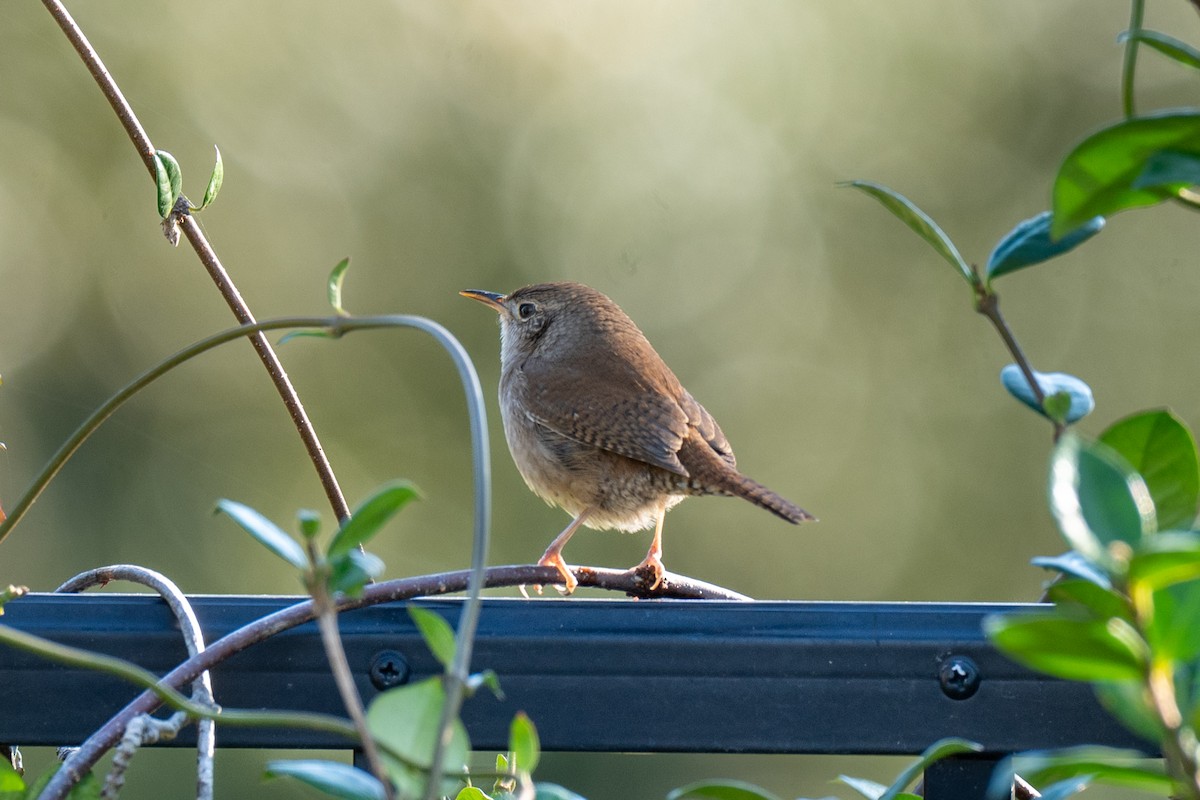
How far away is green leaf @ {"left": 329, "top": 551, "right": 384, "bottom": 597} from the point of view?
708 millimetres

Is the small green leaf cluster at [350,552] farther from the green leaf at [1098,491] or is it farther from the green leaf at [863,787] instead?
the green leaf at [863,787]

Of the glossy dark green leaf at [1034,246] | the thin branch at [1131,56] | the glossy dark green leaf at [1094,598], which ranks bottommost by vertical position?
the glossy dark green leaf at [1094,598]

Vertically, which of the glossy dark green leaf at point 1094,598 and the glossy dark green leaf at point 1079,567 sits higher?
the glossy dark green leaf at point 1079,567

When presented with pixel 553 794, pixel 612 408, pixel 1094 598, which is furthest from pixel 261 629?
pixel 612 408

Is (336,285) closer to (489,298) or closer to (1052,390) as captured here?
(1052,390)

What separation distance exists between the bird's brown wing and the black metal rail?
2118mm

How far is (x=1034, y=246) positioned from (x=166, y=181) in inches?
36.5

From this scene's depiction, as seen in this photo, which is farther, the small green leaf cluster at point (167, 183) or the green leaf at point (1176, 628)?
the small green leaf cluster at point (167, 183)

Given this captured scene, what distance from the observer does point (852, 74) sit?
33.8 feet

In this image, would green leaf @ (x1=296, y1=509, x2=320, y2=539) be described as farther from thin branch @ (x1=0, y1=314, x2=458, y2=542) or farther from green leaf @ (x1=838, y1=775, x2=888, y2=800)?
green leaf @ (x1=838, y1=775, x2=888, y2=800)

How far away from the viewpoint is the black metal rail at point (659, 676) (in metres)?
1.29

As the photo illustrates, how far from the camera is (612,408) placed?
3744mm

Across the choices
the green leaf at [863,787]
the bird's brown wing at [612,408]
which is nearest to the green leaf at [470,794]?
the green leaf at [863,787]

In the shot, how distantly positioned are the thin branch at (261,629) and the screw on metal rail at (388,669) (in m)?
0.06
